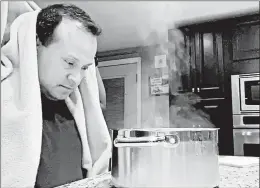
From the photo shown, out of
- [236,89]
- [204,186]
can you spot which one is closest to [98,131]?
[204,186]

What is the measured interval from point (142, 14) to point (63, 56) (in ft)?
2.74

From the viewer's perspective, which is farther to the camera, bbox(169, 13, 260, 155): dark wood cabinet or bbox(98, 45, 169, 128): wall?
bbox(169, 13, 260, 155): dark wood cabinet

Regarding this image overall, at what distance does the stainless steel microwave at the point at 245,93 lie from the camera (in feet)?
5.48

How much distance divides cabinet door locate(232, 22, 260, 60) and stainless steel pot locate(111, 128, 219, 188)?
157cm

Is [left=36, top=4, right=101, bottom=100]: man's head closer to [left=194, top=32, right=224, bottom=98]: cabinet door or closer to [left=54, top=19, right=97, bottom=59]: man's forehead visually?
[left=54, top=19, right=97, bottom=59]: man's forehead

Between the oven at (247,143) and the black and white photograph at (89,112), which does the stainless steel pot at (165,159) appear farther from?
the oven at (247,143)

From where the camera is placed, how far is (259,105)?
5.43 feet

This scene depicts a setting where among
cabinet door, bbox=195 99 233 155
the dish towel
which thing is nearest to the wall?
cabinet door, bbox=195 99 233 155

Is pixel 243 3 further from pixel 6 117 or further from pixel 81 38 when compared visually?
pixel 6 117

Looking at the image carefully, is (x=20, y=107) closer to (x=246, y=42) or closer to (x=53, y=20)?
(x=53, y=20)

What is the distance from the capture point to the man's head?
0.56m

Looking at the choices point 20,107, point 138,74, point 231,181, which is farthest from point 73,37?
point 138,74

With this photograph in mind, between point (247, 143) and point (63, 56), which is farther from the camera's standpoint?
point (247, 143)

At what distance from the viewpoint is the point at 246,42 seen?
1.80 metres
